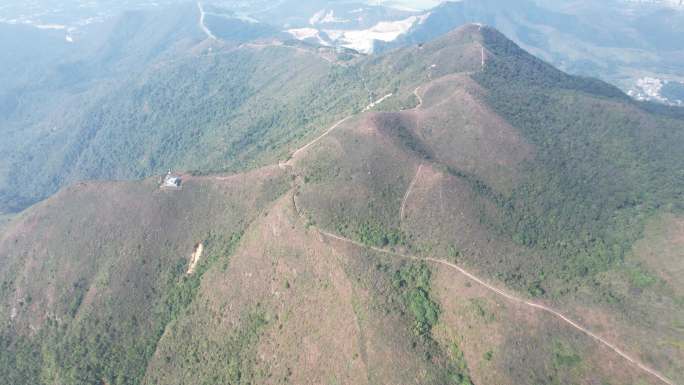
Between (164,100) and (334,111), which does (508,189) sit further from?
(164,100)

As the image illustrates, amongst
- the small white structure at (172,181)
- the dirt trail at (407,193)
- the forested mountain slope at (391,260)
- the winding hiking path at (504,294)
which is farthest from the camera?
the small white structure at (172,181)

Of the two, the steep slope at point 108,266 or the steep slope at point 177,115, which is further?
the steep slope at point 177,115

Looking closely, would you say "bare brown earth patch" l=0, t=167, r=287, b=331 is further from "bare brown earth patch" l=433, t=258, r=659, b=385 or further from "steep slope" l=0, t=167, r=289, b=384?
"bare brown earth patch" l=433, t=258, r=659, b=385

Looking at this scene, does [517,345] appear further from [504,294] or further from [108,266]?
[108,266]

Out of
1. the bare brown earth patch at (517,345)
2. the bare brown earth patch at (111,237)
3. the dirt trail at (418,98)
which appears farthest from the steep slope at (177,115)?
the bare brown earth patch at (517,345)

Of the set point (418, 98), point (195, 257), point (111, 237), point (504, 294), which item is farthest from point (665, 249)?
point (111, 237)

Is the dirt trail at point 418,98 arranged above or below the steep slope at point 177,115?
above

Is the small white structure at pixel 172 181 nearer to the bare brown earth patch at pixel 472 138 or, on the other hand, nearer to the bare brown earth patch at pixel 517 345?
the bare brown earth patch at pixel 472 138

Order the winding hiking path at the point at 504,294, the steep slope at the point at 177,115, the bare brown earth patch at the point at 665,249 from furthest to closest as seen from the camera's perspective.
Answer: the steep slope at the point at 177,115 < the bare brown earth patch at the point at 665,249 < the winding hiking path at the point at 504,294

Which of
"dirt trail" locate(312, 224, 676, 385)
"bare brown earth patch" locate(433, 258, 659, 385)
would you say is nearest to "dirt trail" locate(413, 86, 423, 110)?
"dirt trail" locate(312, 224, 676, 385)
